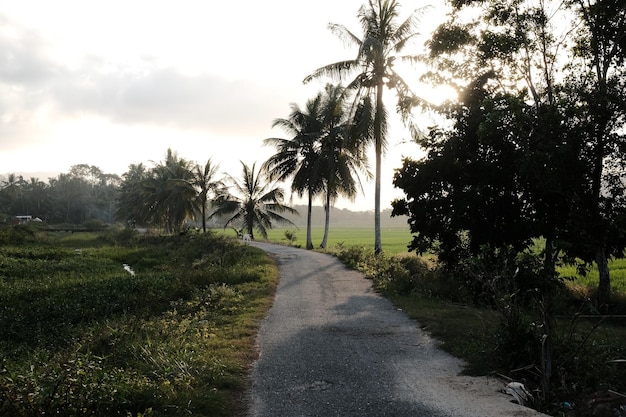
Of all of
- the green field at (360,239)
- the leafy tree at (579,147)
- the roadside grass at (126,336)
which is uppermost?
the leafy tree at (579,147)

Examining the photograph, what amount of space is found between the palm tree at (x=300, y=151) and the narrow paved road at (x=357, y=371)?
17.6 meters

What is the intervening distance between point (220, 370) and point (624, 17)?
1292 cm

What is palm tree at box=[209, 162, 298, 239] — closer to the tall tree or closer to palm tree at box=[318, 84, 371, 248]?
palm tree at box=[318, 84, 371, 248]

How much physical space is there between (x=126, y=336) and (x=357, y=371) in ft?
13.5

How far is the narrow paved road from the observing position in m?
4.95

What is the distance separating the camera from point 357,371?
619 centimetres

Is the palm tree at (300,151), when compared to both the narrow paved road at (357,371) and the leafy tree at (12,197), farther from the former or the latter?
the leafy tree at (12,197)

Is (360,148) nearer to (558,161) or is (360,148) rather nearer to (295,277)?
(295,277)

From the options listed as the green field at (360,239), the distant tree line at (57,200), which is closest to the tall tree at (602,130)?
the green field at (360,239)

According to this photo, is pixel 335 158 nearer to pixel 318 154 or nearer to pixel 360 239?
pixel 318 154

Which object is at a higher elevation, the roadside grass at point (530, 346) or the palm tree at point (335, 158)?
the palm tree at point (335, 158)

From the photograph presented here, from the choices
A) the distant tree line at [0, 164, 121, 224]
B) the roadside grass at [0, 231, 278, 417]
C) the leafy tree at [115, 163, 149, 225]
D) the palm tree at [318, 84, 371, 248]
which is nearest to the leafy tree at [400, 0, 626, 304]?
the roadside grass at [0, 231, 278, 417]

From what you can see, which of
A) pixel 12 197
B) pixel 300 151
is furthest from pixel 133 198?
pixel 12 197

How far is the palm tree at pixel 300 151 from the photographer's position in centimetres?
2795
